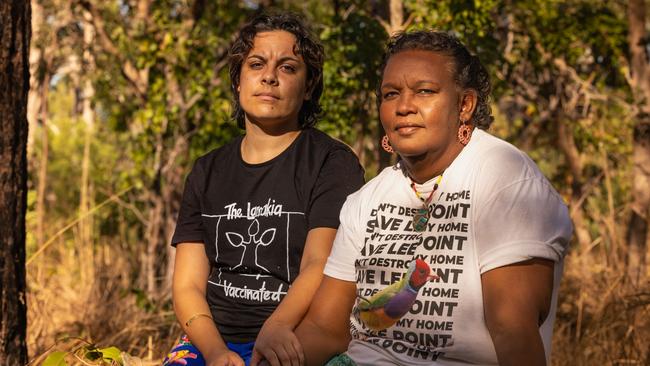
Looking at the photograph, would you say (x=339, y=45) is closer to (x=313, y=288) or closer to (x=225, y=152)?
(x=225, y=152)

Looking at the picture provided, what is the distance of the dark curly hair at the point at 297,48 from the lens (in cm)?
329

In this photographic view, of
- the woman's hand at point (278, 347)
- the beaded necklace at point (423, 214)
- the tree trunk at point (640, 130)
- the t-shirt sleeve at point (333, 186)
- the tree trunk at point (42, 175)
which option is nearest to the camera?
the beaded necklace at point (423, 214)

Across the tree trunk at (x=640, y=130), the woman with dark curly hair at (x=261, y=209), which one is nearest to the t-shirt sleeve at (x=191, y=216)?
the woman with dark curly hair at (x=261, y=209)

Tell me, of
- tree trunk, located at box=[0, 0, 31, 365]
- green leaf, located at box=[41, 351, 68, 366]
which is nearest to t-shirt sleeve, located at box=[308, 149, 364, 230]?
green leaf, located at box=[41, 351, 68, 366]

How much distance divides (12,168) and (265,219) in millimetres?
1228

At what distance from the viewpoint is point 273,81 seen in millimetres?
3186

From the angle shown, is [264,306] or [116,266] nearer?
[264,306]

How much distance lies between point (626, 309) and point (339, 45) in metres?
2.57

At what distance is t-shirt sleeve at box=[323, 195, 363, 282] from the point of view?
2707 mm

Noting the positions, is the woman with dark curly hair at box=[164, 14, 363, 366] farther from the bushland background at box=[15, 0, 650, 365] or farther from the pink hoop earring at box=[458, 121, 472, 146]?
the bushland background at box=[15, 0, 650, 365]

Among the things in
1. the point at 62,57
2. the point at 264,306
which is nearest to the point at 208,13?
the point at 62,57

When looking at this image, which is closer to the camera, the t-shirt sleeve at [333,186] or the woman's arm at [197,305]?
the woman's arm at [197,305]

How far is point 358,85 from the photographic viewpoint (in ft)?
18.5

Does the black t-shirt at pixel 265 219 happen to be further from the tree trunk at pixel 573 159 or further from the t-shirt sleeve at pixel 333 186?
the tree trunk at pixel 573 159
